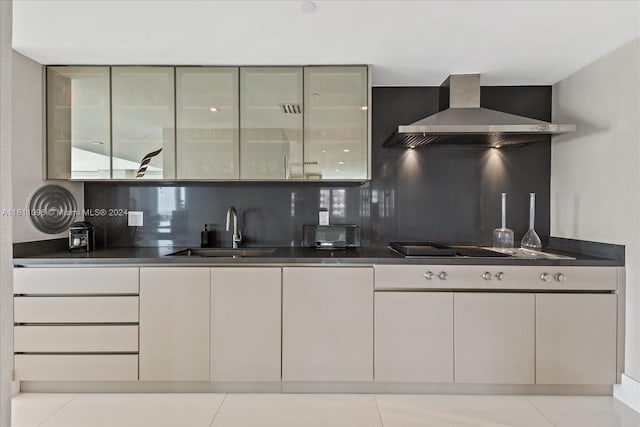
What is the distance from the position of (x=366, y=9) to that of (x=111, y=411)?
8.52 ft

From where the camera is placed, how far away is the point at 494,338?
2164 mm

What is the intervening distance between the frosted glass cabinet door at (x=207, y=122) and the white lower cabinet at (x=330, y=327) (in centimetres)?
98

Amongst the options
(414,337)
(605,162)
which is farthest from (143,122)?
(605,162)

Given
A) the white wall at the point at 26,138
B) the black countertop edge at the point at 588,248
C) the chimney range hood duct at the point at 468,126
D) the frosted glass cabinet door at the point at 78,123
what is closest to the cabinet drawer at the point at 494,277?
the black countertop edge at the point at 588,248

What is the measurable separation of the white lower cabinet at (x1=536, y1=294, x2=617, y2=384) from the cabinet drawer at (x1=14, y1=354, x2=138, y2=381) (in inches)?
98.3

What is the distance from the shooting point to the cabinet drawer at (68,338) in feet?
7.15

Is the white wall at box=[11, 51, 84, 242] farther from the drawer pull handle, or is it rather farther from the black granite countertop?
the drawer pull handle

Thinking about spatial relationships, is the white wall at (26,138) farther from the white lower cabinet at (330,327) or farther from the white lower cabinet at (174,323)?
the white lower cabinet at (330,327)

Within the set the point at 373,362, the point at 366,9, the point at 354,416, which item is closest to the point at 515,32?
the point at 366,9

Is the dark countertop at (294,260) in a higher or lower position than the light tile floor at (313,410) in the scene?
higher

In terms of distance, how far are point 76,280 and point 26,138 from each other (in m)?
1.01

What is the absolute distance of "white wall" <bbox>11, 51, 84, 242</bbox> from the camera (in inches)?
89.7

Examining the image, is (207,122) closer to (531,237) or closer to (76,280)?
(76,280)

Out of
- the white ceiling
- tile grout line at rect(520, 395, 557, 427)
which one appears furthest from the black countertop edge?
the white ceiling
